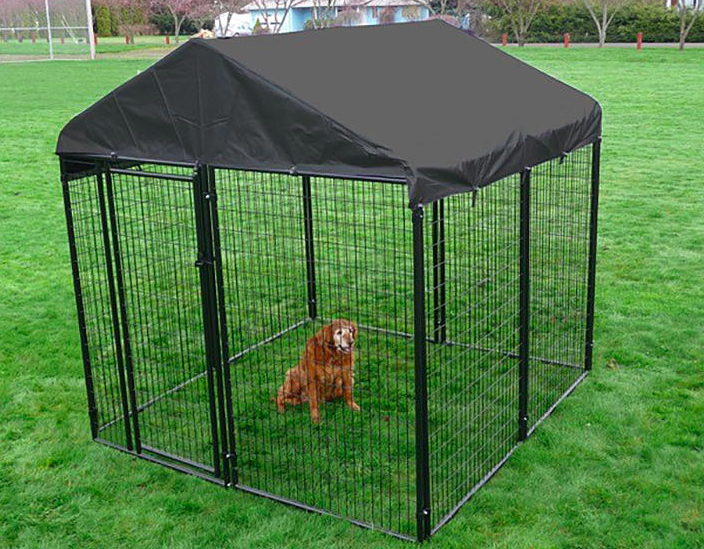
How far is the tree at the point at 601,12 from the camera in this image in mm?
46719

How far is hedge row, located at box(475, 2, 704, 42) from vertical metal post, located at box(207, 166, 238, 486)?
47122mm

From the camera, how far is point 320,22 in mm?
59781

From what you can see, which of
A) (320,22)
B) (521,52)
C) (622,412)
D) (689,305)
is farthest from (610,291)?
(320,22)

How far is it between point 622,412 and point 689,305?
2880 millimetres

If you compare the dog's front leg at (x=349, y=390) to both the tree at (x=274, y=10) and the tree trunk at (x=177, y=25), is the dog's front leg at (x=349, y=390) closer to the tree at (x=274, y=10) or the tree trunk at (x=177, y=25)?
the tree at (x=274, y=10)

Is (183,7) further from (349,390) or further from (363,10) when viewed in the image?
(349,390)

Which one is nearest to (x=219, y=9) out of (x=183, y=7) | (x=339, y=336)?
(x=183, y=7)

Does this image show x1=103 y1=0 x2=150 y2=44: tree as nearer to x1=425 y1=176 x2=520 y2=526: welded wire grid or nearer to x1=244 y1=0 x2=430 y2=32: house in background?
x1=244 y1=0 x2=430 y2=32: house in background

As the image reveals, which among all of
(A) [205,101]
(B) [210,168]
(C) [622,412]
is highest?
(A) [205,101]

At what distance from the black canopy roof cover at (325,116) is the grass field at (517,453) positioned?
83.5 inches

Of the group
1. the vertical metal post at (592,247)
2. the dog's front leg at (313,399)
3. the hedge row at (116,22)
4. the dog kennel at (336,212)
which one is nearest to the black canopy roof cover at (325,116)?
the dog kennel at (336,212)

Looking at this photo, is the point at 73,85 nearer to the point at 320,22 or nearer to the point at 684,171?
the point at 684,171

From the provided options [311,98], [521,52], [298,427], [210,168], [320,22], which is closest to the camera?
[311,98]

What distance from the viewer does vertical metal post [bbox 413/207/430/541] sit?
4438mm
